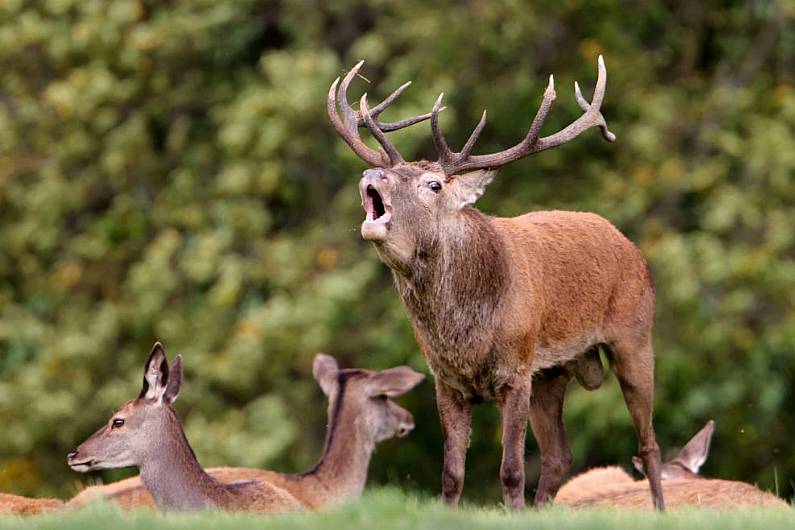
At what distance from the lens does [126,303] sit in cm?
1728

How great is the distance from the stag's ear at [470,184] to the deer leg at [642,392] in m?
1.27

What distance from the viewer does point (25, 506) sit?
29.5 feet

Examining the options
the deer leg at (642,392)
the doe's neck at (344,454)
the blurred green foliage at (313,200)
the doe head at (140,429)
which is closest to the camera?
the doe head at (140,429)

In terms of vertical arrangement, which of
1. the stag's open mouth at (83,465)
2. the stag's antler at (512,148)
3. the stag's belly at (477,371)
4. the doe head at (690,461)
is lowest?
the doe head at (690,461)

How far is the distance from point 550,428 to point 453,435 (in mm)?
997

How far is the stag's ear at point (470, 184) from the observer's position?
28.6 feet

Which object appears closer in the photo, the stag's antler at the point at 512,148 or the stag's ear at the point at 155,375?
the stag's antler at the point at 512,148

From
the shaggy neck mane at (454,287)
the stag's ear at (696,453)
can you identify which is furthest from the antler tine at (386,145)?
the stag's ear at (696,453)

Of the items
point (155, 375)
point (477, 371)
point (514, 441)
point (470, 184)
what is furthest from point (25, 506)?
point (470, 184)

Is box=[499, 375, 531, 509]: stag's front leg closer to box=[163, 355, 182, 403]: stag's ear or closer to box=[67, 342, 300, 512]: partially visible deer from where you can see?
box=[67, 342, 300, 512]: partially visible deer

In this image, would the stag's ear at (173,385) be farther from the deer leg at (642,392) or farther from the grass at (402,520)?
the deer leg at (642,392)

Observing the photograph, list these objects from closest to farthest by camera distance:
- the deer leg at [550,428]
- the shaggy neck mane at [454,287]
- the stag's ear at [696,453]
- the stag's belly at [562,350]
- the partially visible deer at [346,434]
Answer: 1. the shaggy neck mane at [454,287]
2. the stag's belly at [562,350]
3. the deer leg at [550,428]
4. the partially visible deer at [346,434]
5. the stag's ear at [696,453]

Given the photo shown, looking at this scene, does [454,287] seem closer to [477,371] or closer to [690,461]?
[477,371]

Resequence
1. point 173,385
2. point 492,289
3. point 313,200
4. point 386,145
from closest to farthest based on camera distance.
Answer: point 386,145
point 492,289
point 173,385
point 313,200
